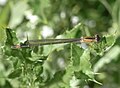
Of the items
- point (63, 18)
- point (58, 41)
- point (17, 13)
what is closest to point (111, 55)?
point (63, 18)

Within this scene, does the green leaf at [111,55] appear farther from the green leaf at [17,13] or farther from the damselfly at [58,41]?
the green leaf at [17,13]

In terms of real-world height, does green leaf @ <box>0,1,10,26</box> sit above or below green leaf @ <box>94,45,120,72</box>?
above

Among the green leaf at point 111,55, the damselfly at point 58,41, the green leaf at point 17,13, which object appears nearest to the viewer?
the damselfly at point 58,41

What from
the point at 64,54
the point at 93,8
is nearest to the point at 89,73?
the point at 64,54

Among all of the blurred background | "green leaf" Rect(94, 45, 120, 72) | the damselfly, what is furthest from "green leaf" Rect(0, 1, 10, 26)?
the damselfly

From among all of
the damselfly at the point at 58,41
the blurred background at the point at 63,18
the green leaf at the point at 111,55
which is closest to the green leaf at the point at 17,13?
the blurred background at the point at 63,18

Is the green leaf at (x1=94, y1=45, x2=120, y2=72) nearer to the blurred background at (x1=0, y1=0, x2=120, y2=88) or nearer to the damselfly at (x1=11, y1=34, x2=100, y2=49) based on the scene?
the blurred background at (x1=0, y1=0, x2=120, y2=88)

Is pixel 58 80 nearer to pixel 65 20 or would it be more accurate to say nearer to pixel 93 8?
pixel 65 20

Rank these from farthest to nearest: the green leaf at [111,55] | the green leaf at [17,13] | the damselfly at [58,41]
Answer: the green leaf at [17,13] → the green leaf at [111,55] → the damselfly at [58,41]
